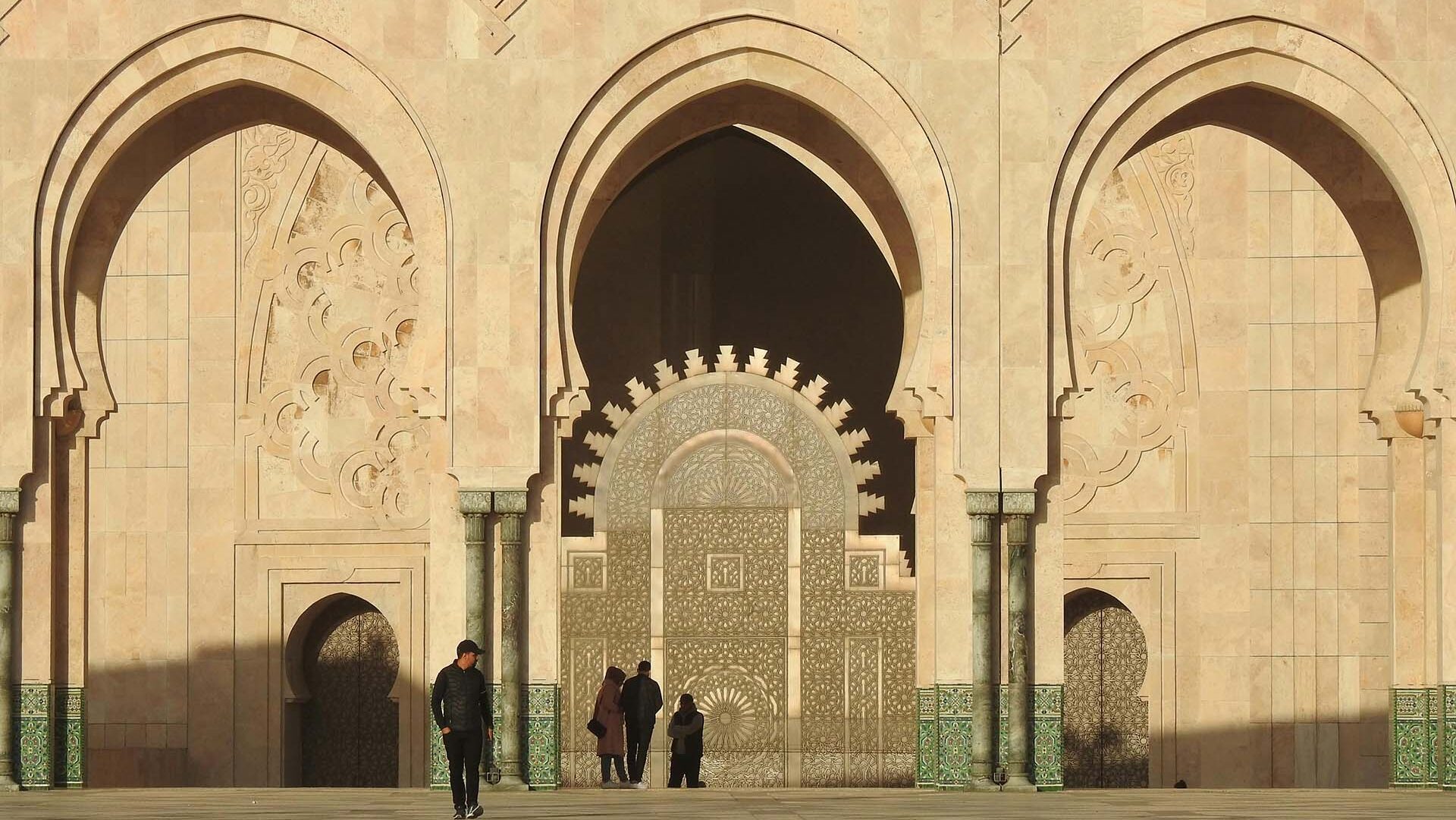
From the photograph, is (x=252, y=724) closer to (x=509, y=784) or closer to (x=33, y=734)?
(x=33, y=734)

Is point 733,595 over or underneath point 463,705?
over

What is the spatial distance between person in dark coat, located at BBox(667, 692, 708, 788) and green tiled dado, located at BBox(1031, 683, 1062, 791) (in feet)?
8.74

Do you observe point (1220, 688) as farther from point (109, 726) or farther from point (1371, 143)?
point (109, 726)

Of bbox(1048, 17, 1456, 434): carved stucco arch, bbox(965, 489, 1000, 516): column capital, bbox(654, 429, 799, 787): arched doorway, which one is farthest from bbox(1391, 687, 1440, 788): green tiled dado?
bbox(654, 429, 799, 787): arched doorway

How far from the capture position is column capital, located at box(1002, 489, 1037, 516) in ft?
36.3

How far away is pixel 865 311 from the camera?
17688 mm

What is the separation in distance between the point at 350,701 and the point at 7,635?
4.90 m

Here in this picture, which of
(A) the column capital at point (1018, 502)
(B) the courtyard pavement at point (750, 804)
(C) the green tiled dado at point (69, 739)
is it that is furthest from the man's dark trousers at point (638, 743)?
(C) the green tiled dado at point (69, 739)

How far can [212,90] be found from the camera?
11422mm

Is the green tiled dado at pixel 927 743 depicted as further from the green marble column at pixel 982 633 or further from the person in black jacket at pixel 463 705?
the person in black jacket at pixel 463 705

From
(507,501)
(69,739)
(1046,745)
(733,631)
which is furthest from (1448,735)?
(69,739)

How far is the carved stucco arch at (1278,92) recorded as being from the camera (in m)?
11.3

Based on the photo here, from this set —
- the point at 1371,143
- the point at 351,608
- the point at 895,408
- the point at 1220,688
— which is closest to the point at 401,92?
the point at 895,408

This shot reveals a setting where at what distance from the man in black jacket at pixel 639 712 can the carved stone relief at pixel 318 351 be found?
3108 mm
